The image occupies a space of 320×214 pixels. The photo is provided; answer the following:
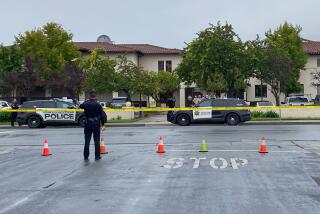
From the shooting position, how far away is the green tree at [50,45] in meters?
62.4

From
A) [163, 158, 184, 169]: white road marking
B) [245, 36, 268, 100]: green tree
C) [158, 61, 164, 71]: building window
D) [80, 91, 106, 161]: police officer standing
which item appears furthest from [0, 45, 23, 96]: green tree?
[163, 158, 184, 169]: white road marking

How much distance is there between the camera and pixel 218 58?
1713 inches

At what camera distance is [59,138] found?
23578mm

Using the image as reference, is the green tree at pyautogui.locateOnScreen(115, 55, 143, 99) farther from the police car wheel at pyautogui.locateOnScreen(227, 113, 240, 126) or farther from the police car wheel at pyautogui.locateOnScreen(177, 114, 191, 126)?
the police car wheel at pyautogui.locateOnScreen(227, 113, 240, 126)

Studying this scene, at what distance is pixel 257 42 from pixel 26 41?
27.0 m

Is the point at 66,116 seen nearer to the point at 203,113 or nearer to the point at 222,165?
the point at 203,113

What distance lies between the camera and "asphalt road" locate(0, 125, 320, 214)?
8.39 m

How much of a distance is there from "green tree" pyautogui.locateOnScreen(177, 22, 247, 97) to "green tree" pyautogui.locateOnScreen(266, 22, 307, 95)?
53.6 feet

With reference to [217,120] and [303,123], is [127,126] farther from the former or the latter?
[303,123]

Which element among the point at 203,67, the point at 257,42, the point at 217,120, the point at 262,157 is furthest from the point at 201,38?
the point at 262,157

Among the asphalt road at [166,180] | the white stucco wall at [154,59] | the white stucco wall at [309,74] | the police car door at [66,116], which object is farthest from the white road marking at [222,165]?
the white stucco wall at [154,59]

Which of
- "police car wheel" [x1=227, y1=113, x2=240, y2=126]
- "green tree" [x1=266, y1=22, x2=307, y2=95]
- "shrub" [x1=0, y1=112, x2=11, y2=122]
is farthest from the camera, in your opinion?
"green tree" [x1=266, y1=22, x2=307, y2=95]

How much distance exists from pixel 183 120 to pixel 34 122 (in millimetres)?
8747

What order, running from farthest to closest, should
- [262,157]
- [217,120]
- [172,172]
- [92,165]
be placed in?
[217,120]
[262,157]
[92,165]
[172,172]
